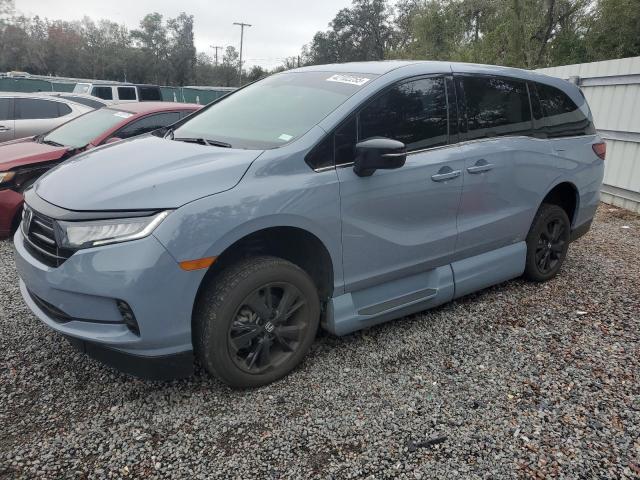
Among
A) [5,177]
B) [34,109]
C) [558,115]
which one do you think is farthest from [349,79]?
[34,109]

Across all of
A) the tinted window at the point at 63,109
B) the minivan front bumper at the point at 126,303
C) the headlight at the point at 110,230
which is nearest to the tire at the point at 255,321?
the minivan front bumper at the point at 126,303

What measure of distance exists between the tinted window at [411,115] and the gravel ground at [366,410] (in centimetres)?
135

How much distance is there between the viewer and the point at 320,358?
10.2 feet

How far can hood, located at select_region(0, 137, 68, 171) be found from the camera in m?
5.01

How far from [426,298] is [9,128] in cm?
844

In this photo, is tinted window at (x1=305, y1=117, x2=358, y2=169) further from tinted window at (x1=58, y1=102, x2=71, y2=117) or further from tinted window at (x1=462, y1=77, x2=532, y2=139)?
tinted window at (x1=58, y1=102, x2=71, y2=117)

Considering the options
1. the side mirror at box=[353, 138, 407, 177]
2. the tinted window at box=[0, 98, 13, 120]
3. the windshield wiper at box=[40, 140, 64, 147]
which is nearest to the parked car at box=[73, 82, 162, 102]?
the tinted window at box=[0, 98, 13, 120]

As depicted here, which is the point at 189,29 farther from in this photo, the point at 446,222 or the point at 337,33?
the point at 446,222

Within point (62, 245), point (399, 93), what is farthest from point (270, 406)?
point (399, 93)

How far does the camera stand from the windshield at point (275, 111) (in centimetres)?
290

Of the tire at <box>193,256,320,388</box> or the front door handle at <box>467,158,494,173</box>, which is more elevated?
the front door handle at <box>467,158,494,173</box>

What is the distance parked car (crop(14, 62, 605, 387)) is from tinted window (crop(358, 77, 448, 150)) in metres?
0.01

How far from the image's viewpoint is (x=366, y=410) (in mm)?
2600

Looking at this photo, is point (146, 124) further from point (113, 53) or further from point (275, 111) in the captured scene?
point (113, 53)
